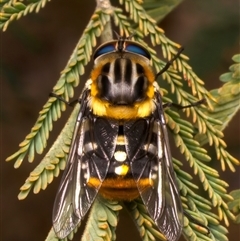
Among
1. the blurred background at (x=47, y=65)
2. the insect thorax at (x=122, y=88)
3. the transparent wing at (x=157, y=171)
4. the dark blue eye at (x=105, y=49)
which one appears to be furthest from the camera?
the blurred background at (x=47, y=65)

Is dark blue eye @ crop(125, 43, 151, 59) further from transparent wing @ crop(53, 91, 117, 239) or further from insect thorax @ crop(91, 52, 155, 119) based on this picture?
transparent wing @ crop(53, 91, 117, 239)

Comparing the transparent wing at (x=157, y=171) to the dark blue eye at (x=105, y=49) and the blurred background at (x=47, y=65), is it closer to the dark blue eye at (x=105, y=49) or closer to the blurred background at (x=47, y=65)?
the dark blue eye at (x=105, y=49)

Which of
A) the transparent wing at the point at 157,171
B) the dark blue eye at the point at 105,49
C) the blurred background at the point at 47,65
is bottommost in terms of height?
the transparent wing at the point at 157,171

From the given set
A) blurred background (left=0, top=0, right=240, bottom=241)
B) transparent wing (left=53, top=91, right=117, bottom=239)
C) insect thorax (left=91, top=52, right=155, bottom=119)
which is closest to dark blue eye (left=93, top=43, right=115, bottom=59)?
insect thorax (left=91, top=52, right=155, bottom=119)

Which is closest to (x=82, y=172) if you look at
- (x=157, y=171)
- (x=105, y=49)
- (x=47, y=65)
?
(x=157, y=171)

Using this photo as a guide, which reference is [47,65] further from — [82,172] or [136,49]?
[82,172]

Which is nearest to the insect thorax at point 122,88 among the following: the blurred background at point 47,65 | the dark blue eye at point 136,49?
the dark blue eye at point 136,49
